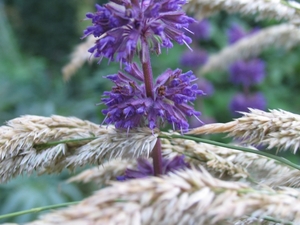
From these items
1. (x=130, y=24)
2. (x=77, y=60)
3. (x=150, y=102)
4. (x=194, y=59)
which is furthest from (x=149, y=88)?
(x=194, y=59)

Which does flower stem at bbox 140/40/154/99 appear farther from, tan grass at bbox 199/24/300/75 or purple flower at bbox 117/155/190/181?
tan grass at bbox 199/24/300/75

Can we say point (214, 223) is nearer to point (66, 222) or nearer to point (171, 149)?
point (66, 222)

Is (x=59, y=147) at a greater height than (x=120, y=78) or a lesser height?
lesser

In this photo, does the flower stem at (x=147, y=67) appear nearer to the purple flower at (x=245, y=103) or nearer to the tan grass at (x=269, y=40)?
the tan grass at (x=269, y=40)

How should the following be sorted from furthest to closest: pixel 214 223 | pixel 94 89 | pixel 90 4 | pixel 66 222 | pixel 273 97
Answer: pixel 90 4 < pixel 94 89 < pixel 273 97 < pixel 214 223 < pixel 66 222

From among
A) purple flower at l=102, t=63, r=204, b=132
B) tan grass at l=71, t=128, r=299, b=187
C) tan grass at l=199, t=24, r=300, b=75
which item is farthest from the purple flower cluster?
purple flower at l=102, t=63, r=204, b=132

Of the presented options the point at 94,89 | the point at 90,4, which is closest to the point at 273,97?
the point at 94,89
